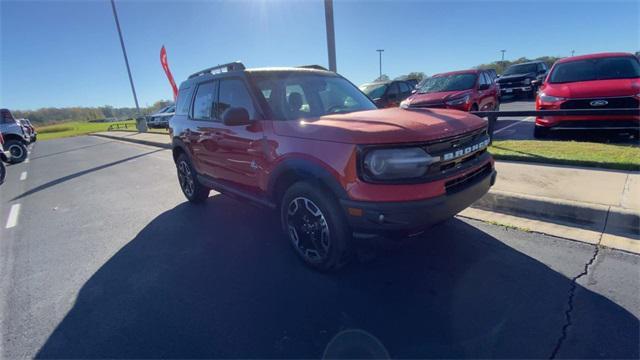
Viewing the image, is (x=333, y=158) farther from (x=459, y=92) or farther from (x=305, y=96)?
(x=459, y=92)

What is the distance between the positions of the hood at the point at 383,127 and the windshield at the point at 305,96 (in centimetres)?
→ 34

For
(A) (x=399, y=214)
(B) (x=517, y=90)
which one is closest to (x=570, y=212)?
(A) (x=399, y=214)

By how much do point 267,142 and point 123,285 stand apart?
1963 millimetres

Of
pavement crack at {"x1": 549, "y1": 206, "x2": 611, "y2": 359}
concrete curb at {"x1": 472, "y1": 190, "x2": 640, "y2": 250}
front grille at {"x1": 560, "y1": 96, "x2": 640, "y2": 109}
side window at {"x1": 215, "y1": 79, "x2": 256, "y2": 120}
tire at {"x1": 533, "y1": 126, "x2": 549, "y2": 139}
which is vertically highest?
side window at {"x1": 215, "y1": 79, "x2": 256, "y2": 120}

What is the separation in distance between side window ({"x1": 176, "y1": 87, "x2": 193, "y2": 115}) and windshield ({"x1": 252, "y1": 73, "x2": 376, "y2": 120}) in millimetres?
1942

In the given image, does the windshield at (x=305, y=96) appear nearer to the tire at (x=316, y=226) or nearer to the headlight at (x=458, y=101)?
the tire at (x=316, y=226)

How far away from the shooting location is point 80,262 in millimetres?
3621

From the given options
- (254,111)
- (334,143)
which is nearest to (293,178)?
(334,143)

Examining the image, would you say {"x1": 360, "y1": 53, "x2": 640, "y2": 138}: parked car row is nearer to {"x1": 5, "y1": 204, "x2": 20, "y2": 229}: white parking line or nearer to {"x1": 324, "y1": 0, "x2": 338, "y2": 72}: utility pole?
{"x1": 324, "y1": 0, "x2": 338, "y2": 72}: utility pole

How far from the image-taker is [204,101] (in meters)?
4.44

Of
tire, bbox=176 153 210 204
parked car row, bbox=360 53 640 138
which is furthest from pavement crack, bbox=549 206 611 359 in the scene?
tire, bbox=176 153 210 204

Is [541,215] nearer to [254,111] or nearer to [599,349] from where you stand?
[599,349]

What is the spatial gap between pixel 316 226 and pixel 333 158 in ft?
2.31

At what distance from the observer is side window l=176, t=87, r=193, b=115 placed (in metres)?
4.94
